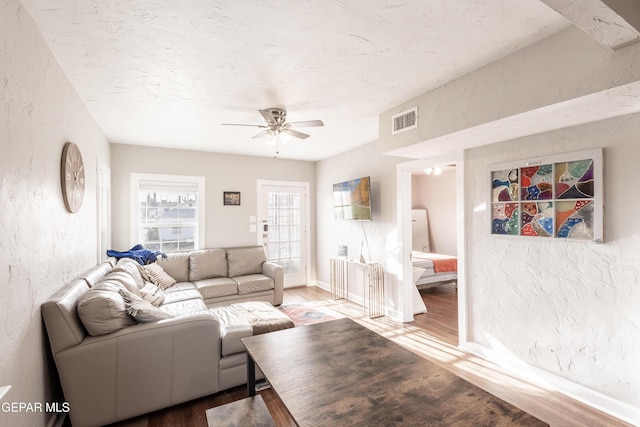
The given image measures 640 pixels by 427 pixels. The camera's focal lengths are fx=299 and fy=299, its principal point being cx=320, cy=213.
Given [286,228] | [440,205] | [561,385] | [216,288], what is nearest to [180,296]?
[216,288]

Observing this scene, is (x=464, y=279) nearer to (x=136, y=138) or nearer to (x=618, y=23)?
(x=618, y=23)

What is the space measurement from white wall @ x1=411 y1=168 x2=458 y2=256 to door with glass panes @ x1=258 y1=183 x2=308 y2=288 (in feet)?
10.6

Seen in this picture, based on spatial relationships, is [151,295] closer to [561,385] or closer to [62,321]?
[62,321]

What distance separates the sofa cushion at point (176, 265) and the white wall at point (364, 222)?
245cm

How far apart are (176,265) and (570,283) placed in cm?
454

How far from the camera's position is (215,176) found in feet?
16.6

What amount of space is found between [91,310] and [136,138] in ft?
9.59

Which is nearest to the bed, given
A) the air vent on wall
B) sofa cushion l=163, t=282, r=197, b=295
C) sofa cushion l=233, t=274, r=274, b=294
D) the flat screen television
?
the flat screen television

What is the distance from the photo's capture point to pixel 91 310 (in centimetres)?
197

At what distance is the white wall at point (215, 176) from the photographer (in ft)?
14.5

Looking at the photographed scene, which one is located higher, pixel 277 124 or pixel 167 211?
pixel 277 124

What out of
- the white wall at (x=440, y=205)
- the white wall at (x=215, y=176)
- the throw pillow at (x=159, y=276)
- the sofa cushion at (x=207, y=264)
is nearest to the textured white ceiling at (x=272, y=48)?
the white wall at (x=215, y=176)

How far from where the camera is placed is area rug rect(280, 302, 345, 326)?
4.00 m

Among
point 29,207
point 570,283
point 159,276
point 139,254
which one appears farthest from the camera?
point 139,254
